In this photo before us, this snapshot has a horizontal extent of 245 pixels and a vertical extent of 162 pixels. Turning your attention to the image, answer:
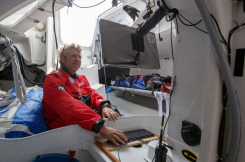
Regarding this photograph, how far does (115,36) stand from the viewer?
1.90 metres

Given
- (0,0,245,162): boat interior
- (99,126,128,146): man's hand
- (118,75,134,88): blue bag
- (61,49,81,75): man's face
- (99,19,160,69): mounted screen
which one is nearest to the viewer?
(0,0,245,162): boat interior

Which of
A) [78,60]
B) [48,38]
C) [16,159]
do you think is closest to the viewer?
[16,159]

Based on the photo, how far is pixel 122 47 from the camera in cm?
191

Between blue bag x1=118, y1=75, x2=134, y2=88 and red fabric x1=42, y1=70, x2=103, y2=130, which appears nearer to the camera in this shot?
red fabric x1=42, y1=70, x2=103, y2=130

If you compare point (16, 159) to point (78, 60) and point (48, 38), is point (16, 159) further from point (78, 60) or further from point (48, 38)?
point (48, 38)

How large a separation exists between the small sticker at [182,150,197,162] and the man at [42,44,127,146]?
370 millimetres

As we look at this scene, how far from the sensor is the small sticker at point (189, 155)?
1.76ft

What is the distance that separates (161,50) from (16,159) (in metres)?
2.56

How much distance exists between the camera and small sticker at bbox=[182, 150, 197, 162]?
1.76 feet

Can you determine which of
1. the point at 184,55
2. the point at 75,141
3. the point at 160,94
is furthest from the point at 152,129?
the point at 184,55

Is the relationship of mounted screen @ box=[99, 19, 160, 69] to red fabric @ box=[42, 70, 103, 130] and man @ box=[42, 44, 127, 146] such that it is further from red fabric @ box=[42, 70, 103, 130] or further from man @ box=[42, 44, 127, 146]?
red fabric @ box=[42, 70, 103, 130]

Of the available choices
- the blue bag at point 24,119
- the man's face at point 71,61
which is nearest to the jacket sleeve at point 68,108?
the blue bag at point 24,119

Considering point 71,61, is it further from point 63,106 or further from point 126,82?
point 126,82

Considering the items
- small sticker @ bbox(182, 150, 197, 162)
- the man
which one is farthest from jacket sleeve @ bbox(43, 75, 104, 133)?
small sticker @ bbox(182, 150, 197, 162)
